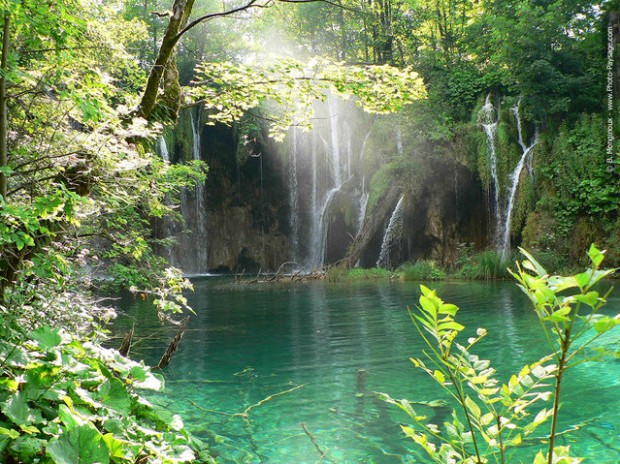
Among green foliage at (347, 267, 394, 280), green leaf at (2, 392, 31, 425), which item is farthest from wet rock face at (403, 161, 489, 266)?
green leaf at (2, 392, 31, 425)

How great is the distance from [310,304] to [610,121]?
12.8m

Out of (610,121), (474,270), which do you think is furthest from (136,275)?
(610,121)

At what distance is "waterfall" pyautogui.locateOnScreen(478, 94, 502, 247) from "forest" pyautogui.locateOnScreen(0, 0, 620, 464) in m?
0.08

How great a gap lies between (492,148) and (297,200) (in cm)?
1116

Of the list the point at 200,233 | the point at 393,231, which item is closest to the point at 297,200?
the point at 200,233

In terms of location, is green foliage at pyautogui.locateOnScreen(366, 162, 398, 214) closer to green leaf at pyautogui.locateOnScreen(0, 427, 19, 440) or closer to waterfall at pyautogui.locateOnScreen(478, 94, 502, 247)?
waterfall at pyautogui.locateOnScreen(478, 94, 502, 247)

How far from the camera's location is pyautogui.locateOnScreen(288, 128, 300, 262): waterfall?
26234 mm

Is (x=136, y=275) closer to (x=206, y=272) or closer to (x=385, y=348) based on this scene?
(x=385, y=348)

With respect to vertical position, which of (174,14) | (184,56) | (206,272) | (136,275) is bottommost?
(206,272)

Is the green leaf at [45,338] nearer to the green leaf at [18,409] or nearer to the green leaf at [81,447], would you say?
the green leaf at [18,409]

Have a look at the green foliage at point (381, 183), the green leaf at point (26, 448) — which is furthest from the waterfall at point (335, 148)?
the green leaf at point (26, 448)

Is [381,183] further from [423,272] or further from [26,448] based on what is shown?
[26,448]

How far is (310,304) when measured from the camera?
11.6 meters

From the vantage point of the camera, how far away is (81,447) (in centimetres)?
173
